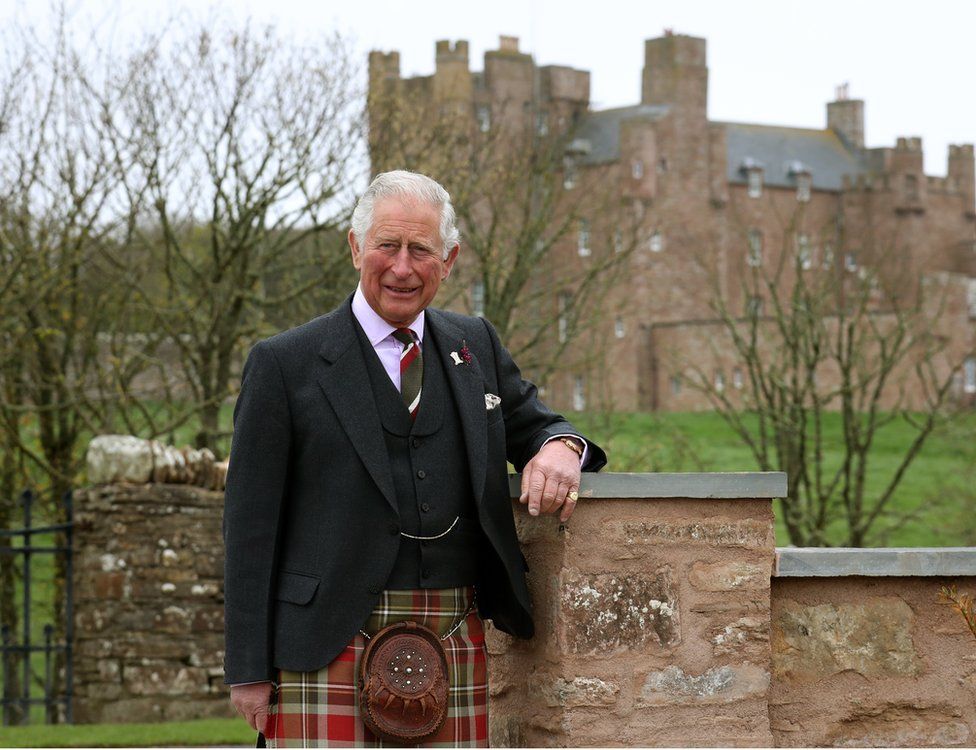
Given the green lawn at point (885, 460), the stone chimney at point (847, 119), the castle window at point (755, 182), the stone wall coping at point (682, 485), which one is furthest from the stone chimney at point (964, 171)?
the stone wall coping at point (682, 485)

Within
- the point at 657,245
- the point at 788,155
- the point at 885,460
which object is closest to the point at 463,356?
the point at 885,460

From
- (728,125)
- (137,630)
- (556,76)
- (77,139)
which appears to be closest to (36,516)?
(77,139)

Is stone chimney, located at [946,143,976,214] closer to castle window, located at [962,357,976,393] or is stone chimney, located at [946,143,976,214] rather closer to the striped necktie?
castle window, located at [962,357,976,393]

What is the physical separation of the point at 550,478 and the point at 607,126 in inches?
2376

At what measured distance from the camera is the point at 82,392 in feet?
49.8

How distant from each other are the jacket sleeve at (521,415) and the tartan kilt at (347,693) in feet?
1.60

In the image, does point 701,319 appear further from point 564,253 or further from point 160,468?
point 160,468

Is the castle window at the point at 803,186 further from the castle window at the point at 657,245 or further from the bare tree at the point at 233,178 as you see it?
the bare tree at the point at 233,178

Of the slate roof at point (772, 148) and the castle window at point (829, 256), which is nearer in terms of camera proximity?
the castle window at point (829, 256)

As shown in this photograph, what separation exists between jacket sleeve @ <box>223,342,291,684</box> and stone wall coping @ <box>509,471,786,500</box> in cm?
69

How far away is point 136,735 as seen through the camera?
9227 mm

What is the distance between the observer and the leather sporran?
338 cm

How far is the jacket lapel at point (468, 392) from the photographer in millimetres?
3537

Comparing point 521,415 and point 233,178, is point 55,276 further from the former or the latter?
point 521,415
